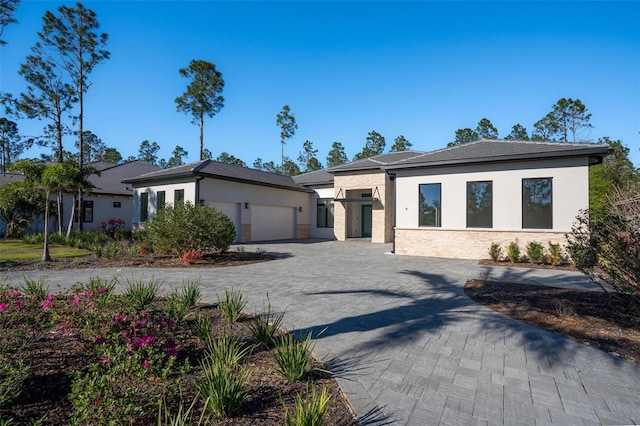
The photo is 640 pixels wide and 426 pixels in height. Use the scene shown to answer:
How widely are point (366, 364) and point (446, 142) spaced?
4723 cm

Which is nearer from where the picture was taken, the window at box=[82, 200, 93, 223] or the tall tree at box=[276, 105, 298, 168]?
the window at box=[82, 200, 93, 223]

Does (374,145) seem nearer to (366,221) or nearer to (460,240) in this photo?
(366,221)

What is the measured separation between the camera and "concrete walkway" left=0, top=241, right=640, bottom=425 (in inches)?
108

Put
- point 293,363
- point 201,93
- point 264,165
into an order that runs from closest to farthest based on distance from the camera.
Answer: point 293,363
point 201,93
point 264,165

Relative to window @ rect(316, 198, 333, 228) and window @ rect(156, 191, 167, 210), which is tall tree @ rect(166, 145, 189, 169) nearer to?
window @ rect(156, 191, 167, 210)

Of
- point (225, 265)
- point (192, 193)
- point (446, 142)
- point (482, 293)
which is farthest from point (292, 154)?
point (482, 293)

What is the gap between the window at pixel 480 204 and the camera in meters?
12.4

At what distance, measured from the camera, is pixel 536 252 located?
36.2ft

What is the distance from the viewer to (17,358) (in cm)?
314

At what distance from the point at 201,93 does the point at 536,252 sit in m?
30.6

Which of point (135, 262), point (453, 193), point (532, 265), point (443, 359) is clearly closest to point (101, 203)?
point (135, 262)

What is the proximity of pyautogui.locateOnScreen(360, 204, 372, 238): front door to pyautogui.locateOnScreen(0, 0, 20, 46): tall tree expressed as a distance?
21.9 metres

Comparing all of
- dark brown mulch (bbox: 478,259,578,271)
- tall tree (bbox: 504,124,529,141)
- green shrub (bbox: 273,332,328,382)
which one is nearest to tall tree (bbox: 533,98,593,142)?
tall tree (bbox: 504,124,529,141)

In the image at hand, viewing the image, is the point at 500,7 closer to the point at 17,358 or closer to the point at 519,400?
the point at 519,400
